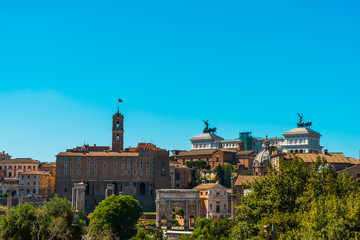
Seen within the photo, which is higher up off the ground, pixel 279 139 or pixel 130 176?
pixel 279 139

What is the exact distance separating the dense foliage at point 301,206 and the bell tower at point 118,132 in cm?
8793

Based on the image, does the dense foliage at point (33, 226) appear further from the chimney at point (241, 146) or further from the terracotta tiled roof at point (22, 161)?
the chimney at point (241, 146)

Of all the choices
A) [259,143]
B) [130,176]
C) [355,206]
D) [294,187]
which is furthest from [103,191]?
[355,206]

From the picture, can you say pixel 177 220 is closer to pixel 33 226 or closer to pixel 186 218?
pixel 186 218

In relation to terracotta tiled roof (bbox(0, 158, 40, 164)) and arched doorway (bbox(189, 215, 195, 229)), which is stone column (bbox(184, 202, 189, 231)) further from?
terracotta tiled roof (bbox(0, 158, 40, 164))

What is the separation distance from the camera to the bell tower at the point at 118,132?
420ft

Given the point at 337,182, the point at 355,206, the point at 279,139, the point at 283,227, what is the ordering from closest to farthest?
1. the point at 355,206
2. the point at 283,227
3. the point at 337,182
4. the point at 279,139

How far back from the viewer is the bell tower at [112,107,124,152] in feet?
420

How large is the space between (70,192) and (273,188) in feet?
260

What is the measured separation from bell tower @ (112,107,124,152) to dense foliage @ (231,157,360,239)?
288 feet

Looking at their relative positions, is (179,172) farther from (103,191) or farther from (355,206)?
(355,206)

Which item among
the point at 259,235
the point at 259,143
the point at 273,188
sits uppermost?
the point at 259,143

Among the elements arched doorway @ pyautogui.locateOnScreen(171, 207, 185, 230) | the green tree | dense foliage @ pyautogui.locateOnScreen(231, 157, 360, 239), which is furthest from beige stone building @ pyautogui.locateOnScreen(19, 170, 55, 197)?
dense foliage @ pyautogui.locateOnScreen(231, 157, 360, 239)

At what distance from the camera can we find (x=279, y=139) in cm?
16275
